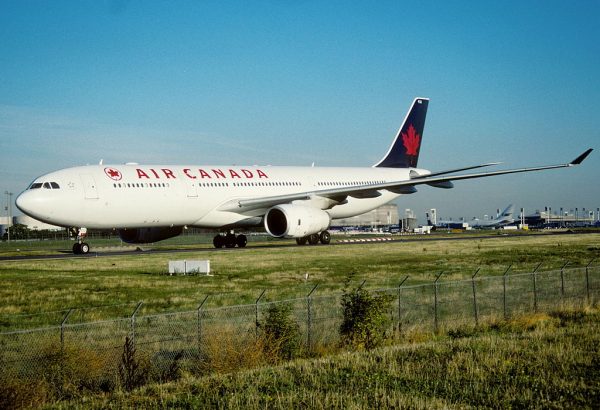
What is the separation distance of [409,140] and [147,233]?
77.7 feet

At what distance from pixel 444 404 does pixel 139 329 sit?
29.8ft

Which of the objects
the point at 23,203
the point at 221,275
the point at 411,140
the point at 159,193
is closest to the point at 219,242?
the point at 159,193

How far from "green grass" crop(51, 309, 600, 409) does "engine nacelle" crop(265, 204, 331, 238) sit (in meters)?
26.0

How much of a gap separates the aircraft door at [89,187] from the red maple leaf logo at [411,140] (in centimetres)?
2773

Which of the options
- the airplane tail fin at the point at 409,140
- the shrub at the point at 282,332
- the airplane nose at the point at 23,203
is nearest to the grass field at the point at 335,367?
the shrub at the point at 282,332

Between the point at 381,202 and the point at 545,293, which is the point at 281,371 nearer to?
the point at 545,293

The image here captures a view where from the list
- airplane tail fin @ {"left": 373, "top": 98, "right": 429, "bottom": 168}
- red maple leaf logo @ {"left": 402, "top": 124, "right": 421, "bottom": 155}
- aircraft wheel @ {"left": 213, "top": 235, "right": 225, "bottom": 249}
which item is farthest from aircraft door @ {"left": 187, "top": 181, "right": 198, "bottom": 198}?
red maple leaf logo @ {"left": 402, "top": 124, "right": 421, "bottom": 155}

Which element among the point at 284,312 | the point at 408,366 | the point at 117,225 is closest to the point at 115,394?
the point at 284,312

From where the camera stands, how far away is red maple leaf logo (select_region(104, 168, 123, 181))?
1448 inches

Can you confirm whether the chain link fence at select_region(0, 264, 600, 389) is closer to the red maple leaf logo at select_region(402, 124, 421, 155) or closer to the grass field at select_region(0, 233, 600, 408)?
the grass field at select_region(0, 233, 600, 408)

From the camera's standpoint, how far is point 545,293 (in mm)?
23625

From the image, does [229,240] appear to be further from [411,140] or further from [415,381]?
[415,381]

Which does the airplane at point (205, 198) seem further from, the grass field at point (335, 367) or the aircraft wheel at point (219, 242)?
the grass field at point (335, 367)

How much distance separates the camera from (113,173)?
37.0m
